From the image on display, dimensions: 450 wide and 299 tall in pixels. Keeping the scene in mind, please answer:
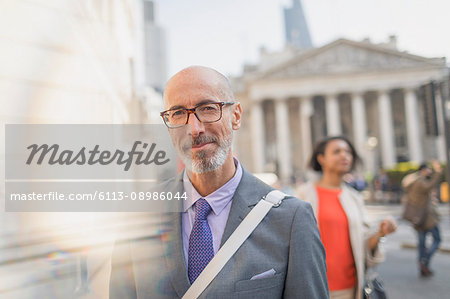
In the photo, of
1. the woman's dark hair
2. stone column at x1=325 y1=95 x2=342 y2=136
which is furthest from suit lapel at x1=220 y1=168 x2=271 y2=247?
stone column at x1=325 y1=95 x2=342 y2=136

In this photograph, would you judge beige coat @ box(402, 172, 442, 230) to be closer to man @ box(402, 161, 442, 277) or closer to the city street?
man @ box(402, 161, 442, 277)

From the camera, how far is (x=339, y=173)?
3639mm

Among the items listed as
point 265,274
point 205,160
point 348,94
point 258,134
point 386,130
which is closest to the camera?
point 265,274

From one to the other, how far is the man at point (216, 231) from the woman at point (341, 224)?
5.26 ft

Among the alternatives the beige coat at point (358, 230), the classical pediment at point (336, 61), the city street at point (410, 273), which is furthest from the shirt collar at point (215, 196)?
the classical pediment at point (336, 61)

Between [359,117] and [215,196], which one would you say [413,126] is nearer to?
Result: [359,117]

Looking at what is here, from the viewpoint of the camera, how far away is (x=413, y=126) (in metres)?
43.0

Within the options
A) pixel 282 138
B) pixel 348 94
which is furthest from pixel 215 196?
pixel 348 94

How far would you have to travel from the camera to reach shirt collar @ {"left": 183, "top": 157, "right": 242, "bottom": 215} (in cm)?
164

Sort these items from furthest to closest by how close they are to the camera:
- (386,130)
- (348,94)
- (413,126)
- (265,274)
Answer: (348,94), (386,130), (413,126), (265,274)

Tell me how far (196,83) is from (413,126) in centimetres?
4618

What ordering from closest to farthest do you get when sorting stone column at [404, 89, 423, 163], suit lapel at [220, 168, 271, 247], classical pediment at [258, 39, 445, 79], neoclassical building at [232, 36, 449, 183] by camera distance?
suit lapel at [220, 168, 271, 247] < neoclassical building at [232, 36, 449, 183] < stone column at [404, 89, 423, 163] < classical pediment at [258, 39, 445, 79]

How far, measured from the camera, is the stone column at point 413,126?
42.5 m

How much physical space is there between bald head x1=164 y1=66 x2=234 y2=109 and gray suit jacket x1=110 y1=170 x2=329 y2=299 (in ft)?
1.17
